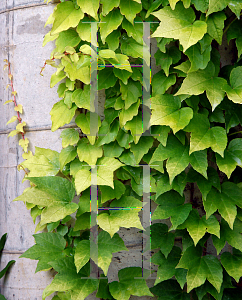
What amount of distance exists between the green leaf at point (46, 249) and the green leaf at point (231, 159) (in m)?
0.63

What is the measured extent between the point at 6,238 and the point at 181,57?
101 cm

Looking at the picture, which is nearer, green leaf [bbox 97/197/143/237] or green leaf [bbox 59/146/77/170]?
green leaf [bbox 97/197/143/237]

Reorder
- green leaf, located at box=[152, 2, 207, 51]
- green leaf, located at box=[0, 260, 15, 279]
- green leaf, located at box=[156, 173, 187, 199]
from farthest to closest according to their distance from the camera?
1. green leaf, located at box=[0, 260, 15, 279]
2. green leaf, located at box=[156, 173, 187, 199]
3. green leaf, located at box=[152, 2, 207, 51]

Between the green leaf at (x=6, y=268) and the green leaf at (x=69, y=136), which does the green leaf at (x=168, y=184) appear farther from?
the green leaf at (x=6, y=268)

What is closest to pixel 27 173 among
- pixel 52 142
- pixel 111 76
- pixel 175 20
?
pixel 52 142

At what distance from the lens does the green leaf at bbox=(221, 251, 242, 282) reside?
3.10 feet

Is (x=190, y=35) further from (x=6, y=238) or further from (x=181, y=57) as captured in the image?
(x=6, y=238)

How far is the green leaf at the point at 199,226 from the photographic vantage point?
92cm

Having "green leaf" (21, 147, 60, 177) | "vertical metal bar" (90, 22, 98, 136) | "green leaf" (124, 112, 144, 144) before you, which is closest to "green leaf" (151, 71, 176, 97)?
"green leaf" (124, 112, 144, 144)

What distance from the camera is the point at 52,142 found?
3.56 ft

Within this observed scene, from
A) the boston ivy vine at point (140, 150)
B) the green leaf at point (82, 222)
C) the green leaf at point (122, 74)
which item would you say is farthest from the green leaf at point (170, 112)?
the green leaf at point (82, 222)

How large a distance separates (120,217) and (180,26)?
26.2 inches

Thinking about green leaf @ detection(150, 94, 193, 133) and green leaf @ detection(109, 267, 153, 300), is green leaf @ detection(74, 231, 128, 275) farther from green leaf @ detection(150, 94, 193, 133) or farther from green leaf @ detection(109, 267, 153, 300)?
green leaf @ detection(150, 94, 193, 133)

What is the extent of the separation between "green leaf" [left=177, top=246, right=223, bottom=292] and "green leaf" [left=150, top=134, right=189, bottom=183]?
29 centimetres
